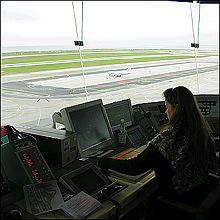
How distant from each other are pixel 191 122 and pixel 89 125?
768mm

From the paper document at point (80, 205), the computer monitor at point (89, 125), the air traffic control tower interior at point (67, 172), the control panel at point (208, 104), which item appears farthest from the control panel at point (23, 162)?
the control panel at point (208, 104)

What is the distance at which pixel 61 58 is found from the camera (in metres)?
3.49

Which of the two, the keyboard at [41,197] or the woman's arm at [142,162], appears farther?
the woman's arm at [142,162]

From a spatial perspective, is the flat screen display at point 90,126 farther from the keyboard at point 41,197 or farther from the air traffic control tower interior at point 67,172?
the keyboard at point 41,197

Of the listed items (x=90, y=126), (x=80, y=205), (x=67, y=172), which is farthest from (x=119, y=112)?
(x=80, y=205)

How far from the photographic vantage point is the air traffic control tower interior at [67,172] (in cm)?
148

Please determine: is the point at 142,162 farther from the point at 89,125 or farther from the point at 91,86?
the point at 91,86

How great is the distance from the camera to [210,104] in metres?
3.24

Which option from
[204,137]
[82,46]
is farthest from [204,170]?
[82,46]

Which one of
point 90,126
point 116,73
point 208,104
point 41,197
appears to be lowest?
point 41,197

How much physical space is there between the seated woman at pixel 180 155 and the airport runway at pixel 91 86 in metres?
1.00

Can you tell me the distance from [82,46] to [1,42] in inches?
39.9

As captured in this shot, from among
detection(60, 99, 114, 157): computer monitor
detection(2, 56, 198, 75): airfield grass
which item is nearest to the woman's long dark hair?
detection(60, 99, 114, 157): computer monitor

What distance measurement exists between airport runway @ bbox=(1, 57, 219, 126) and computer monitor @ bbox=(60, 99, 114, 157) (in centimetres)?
41
